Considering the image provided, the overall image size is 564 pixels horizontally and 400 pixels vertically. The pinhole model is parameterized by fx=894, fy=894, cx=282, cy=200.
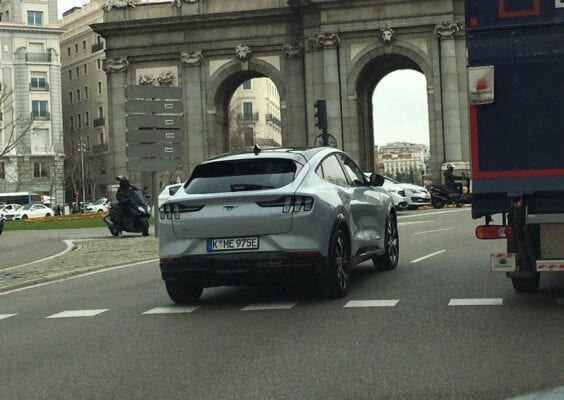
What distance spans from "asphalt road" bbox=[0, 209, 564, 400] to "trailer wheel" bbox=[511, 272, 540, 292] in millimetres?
133

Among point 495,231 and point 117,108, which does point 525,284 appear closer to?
point 495,231

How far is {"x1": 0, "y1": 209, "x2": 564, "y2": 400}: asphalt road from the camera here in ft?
19.3

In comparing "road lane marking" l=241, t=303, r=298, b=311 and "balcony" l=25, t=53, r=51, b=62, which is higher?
"balcony" l=25, t=53, r=51, b=62

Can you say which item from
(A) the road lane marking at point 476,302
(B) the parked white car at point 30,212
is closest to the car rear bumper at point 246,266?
(A) the road lane marking at point 476,302

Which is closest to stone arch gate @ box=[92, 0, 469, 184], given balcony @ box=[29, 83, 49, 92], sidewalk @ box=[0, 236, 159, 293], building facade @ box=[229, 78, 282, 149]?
sidewalk @ box=[0, 236, 159, 293]

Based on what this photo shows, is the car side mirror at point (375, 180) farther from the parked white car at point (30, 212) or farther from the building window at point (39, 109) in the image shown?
the building window at point (39, 109)

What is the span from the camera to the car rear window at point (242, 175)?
9.59 m

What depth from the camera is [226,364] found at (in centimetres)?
666

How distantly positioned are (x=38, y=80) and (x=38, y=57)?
2495mm

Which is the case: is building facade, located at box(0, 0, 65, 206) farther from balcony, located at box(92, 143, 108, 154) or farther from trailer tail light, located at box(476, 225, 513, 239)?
trailer tail light, located at box(476, 225, 513, 239)

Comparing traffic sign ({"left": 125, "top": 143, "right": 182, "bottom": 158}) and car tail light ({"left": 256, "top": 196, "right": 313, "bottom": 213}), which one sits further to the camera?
traffic sign ({"left": 125, "top": 143, "right": 182, "bottom": 158})

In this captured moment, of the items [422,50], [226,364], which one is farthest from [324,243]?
[422,50]

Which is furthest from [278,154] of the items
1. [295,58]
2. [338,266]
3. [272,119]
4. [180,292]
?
[272,119]

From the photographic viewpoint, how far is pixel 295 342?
7.42 meters
